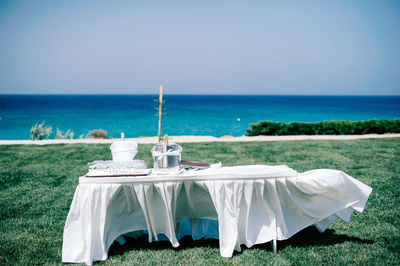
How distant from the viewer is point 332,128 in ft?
47.8

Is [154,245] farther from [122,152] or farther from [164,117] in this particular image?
[164,117]

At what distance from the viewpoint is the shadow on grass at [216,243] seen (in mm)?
3658

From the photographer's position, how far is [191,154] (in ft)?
31.6

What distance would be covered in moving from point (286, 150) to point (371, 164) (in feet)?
8.77

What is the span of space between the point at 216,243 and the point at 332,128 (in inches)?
485

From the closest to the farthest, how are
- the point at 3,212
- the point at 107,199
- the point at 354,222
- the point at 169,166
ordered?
the point at 107,199, the point at 169,166, the point at 354,222, the point at 3,212

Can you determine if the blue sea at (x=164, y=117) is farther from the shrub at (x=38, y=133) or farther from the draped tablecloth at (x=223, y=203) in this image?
the draped tablecloth at (x=223, y=203)

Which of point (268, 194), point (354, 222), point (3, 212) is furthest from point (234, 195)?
point (3, 212)

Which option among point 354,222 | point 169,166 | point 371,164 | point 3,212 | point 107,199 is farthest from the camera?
point 371,164

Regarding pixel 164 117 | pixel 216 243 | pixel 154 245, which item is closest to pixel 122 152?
pixel 154 245

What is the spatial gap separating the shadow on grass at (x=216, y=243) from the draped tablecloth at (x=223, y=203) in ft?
0.79

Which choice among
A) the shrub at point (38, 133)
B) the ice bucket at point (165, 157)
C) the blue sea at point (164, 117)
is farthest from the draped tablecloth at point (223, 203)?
the blue sea at point (164, 117)

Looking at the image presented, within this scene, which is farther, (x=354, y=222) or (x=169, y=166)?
(x=354, y=222)

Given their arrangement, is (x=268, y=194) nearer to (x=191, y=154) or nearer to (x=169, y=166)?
(x=169, y=166)
